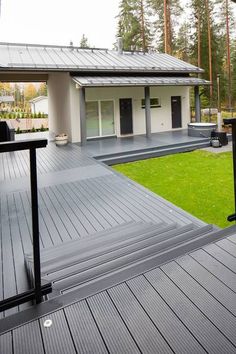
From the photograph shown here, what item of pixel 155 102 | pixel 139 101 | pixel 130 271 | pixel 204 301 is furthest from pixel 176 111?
pixel 204 301

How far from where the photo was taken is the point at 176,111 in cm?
1551


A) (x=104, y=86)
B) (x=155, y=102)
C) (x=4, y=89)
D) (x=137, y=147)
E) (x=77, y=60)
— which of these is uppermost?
(x=4, y=89)

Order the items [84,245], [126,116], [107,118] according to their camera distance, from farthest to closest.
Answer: [126,116] < [107,118] < [84,245]

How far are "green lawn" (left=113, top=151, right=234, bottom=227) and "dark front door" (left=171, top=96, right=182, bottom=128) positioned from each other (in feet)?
15.1

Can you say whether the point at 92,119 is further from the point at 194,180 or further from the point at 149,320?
the point at 149,320

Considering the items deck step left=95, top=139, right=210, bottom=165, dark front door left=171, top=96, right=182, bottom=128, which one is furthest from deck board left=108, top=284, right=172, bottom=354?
dark front door left=171, top=96, right=182, bottom=128

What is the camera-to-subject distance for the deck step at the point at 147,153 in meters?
9.94

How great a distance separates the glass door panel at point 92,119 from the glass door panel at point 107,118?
0.99 feet

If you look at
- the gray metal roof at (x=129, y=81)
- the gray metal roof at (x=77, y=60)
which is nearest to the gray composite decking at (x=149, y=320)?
the gray metal roof at (x=129, y=81)

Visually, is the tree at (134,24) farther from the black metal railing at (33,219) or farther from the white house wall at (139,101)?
the black metal railing at (33,219)

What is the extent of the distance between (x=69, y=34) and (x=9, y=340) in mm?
40786

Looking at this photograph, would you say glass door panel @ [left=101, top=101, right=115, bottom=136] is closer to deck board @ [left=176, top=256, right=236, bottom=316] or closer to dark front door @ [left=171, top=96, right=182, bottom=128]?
dark front door @ [left=171, top=96, right=182, bottom=128]

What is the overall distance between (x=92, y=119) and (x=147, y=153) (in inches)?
151

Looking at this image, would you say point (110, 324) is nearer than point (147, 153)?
Yes
